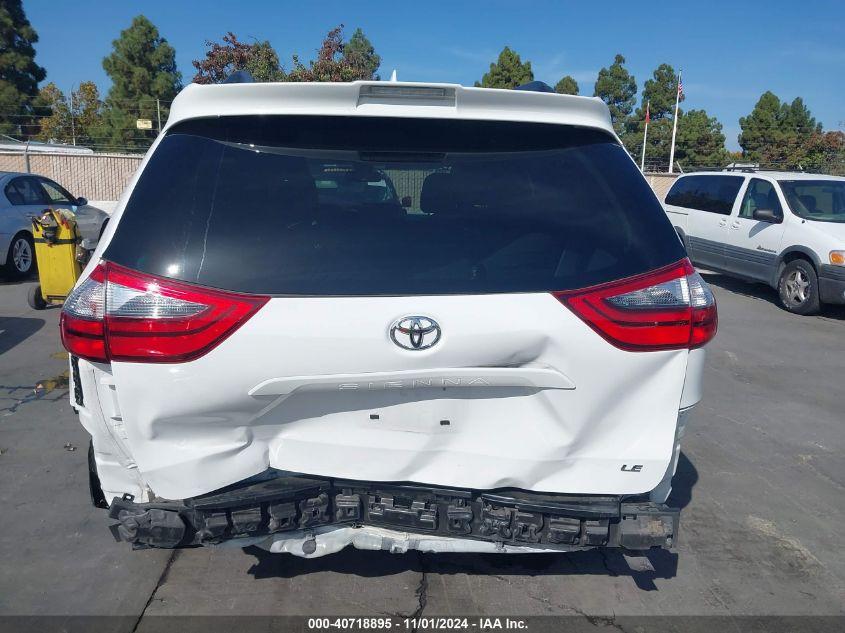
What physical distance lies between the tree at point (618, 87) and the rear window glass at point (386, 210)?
50.3 m

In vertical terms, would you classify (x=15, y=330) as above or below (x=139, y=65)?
below

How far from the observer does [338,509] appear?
2467 millimetres

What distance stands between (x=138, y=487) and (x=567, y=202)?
1.82 metres

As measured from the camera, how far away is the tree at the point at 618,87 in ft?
163

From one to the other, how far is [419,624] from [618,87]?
51863mm

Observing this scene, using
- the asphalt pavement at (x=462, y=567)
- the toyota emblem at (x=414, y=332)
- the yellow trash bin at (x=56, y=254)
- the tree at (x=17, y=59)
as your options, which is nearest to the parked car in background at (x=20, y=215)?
the yellow trash bin at (x=56, y=254)

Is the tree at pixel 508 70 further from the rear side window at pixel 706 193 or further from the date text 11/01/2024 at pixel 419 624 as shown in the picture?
the date text 11/01/2024 at pixel 419 624

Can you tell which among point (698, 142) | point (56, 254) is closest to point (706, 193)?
point (56, 254)

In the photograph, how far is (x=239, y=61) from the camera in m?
23.2

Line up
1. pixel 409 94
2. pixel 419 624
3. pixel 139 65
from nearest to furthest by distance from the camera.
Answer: pixel 409 94 < pixel 419 624 < pixel 139 65

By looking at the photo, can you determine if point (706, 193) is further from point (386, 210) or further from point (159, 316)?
point (159, 316)

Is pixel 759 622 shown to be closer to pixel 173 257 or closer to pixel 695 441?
pixel 695 441

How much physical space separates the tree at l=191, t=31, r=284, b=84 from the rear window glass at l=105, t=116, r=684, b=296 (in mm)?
21163

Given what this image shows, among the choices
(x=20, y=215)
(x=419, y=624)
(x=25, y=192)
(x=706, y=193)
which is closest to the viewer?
(x=419, y=624)
